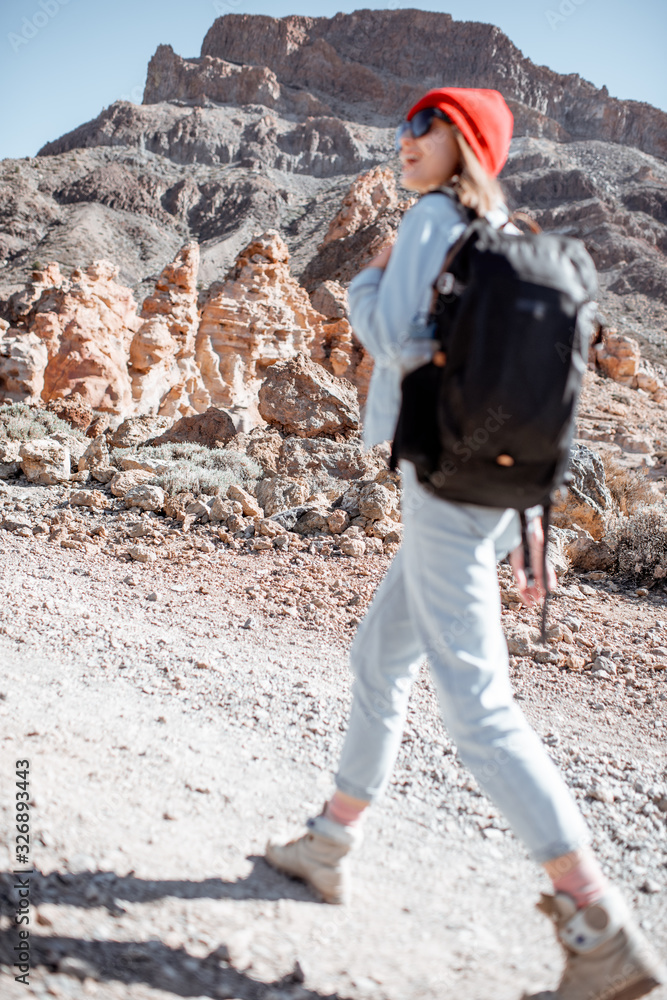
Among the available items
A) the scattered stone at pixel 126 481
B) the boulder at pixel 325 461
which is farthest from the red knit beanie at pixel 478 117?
the boulder at pixel 325 461

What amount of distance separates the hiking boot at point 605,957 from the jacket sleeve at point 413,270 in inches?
40.0

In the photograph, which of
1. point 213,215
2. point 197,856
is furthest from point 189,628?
point 213,215

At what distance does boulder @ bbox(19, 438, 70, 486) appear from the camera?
17.7 ft

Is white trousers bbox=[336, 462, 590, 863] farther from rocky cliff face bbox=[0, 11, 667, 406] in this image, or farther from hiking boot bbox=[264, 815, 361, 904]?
rocky cliff face bbox=[0, 11, 667, 406]

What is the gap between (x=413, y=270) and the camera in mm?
1101

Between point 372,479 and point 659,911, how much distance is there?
4.10 meters

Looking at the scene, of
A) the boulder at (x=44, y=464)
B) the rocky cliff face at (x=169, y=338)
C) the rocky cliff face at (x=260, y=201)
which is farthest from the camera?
the rocky cliff face at (x=260, y=201)

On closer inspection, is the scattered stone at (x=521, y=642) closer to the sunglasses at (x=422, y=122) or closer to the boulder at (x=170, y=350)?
the sunglasses at (x=422, y=122)

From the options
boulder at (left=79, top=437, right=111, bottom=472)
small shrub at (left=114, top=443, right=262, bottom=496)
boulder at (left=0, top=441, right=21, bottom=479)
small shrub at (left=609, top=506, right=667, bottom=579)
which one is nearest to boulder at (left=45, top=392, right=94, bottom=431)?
small shrub at (left=114, top=443, right=262, bottom=496)

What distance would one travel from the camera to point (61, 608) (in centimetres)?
311

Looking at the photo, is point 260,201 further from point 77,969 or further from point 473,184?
point 77,969

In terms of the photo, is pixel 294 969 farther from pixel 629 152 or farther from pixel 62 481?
pixel 629 152

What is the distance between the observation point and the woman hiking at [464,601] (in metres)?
1.08

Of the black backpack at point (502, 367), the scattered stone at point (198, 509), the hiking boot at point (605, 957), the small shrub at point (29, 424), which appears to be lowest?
the small shrub at point (29, 424)
